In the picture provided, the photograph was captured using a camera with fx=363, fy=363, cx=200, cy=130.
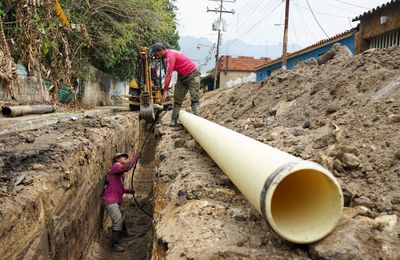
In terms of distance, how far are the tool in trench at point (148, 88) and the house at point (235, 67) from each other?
61.4 ft

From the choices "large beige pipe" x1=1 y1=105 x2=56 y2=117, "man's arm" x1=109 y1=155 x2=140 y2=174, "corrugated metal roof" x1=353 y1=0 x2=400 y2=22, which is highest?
"corrugated metal roof" x1=353 y1=0 x2=400 y2=22

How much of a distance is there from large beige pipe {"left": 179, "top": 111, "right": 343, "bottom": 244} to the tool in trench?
8118 mm

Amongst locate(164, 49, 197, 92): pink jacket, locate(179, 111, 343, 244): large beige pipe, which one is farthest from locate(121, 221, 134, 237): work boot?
locate(179, 111, 343, 244): large beige pipe

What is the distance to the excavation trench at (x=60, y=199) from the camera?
3.16 metres

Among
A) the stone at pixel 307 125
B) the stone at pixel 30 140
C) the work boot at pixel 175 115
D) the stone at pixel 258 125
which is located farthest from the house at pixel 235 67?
the stone at pixel 307 125

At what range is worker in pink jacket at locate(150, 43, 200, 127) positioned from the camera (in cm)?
631

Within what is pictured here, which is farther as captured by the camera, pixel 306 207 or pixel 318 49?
pixel 318 49

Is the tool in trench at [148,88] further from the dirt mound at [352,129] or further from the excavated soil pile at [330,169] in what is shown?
the excavated soil pile at [330,169]

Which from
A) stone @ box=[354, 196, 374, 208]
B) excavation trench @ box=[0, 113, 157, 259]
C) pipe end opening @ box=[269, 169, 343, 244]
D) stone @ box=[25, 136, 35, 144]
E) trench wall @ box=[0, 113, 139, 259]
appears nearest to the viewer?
pipe end opening @ box=[269, 169, 343, 244]

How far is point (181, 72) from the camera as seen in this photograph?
22.3ft

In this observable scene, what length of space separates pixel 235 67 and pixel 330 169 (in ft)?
98.3

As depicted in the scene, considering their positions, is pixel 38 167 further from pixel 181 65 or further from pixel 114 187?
pixel 181 65

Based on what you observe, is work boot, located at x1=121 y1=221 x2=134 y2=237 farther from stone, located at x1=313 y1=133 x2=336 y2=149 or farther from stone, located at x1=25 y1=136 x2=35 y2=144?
stone, located at x1=313 y1=133 x2=336 y2=149

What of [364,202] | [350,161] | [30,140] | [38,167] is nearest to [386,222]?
[364,202]
